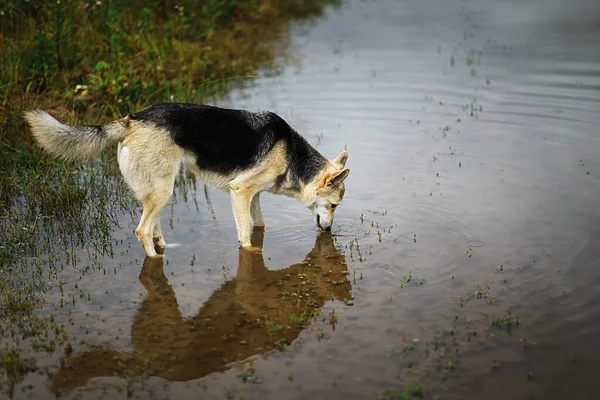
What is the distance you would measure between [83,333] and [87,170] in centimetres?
465

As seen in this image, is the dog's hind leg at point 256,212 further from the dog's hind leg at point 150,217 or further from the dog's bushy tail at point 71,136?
the dog's bushy tail at point 71,136

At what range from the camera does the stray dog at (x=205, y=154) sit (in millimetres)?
7617

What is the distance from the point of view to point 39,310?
6.66m

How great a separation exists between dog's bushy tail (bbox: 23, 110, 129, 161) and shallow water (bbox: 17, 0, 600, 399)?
1254 millimetres

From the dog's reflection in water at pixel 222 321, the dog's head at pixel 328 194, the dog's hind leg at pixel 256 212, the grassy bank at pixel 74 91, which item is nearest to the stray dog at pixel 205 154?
the dog's head at pixel 328 194

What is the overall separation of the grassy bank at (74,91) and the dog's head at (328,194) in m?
2.47

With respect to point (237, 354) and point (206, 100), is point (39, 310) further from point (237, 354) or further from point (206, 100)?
point (206, 100)

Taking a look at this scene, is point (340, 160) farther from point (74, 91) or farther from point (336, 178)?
point (74, 91)

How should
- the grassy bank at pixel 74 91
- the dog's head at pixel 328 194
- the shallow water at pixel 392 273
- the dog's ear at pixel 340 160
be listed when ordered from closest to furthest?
1. the shallow water at pixel 392 273
2. the grassy bank at pixel 74 91
3. the dog's head at pixel 328 194
4. the dog's ear at pixel 340 160

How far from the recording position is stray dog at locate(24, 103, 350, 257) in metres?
7.62

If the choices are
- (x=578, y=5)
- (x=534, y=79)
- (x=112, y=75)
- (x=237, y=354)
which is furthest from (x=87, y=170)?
(x=578, y=5)

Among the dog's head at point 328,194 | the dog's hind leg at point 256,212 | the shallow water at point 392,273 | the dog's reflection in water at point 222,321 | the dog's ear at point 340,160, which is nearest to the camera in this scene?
the shallow water at point 392,273

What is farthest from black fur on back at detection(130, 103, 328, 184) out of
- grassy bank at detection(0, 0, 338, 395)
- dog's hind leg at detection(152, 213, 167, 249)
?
grassy bank at detection(0, 0, 338, 395)

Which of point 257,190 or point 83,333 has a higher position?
point 257,190
